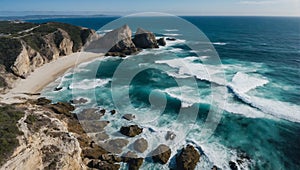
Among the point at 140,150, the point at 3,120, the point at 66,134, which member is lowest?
the point at 140,150

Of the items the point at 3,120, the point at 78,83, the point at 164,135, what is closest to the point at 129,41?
the point at 78,83

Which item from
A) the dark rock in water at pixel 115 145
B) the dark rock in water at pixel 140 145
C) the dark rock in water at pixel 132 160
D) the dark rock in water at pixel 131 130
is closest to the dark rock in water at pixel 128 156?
the dark rock in water at pixel 132 160

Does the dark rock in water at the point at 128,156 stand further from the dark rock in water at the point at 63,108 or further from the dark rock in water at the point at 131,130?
the dark rock in water at the point at 63,108

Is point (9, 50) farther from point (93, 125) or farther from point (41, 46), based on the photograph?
point (93, 125)

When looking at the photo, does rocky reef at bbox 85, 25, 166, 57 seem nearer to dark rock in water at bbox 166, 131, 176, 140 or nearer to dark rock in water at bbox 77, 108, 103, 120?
dark rock in water at bbox 77, 108, 103, 120

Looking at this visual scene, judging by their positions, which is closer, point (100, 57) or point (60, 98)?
point (60, 98)

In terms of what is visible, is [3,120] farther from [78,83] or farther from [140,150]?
[78,83]
